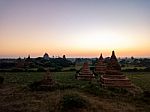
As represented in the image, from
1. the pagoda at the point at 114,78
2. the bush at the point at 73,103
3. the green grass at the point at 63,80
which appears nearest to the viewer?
the bush at the point at 73,103

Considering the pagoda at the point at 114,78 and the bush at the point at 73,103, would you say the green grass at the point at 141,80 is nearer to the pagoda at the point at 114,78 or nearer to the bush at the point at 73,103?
the pagoda at the point at 114,78

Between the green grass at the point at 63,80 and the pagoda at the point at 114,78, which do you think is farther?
the green grass at the point at 63,80

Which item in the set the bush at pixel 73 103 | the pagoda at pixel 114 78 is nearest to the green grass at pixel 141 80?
the pagoda at pixel 114 78

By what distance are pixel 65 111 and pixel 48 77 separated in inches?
477

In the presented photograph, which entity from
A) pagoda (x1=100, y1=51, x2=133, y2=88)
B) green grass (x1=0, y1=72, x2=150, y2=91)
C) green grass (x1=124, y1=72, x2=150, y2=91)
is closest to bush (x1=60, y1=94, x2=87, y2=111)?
pagoda (x1=100, y1=51, x2=133, y2=88)

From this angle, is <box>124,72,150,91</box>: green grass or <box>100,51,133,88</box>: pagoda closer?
<box>100,51,133,88</box>: pagoda

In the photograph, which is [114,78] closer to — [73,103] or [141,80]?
[73,103]

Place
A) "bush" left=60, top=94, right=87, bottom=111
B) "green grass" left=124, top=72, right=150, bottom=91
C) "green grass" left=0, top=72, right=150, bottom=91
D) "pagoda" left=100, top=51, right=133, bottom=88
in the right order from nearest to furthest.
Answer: "bush" left=60, top=94, right=87, bottom=111
"pagoda" left=100, top=51, right=133, bottom=88
"green grass" left=124, top=72, right=150, bottom=91
"green grass" left=0, top=72, right=150, bottom=91

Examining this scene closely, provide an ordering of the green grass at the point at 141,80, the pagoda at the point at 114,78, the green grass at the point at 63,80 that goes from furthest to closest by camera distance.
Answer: the green grass at the point at 63,80
the green grass at the point at 141,80
the pagoda at the point at 114,78

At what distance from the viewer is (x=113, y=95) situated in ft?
75.0

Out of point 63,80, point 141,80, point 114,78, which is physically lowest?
point 141,80

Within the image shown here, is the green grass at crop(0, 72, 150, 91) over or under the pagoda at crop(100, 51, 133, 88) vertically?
under

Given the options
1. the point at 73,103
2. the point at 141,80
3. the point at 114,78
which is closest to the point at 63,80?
the point at 141,80

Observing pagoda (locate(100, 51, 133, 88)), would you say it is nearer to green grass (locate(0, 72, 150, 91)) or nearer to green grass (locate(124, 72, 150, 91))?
green grass (locate(124, 72, 150, 91))
